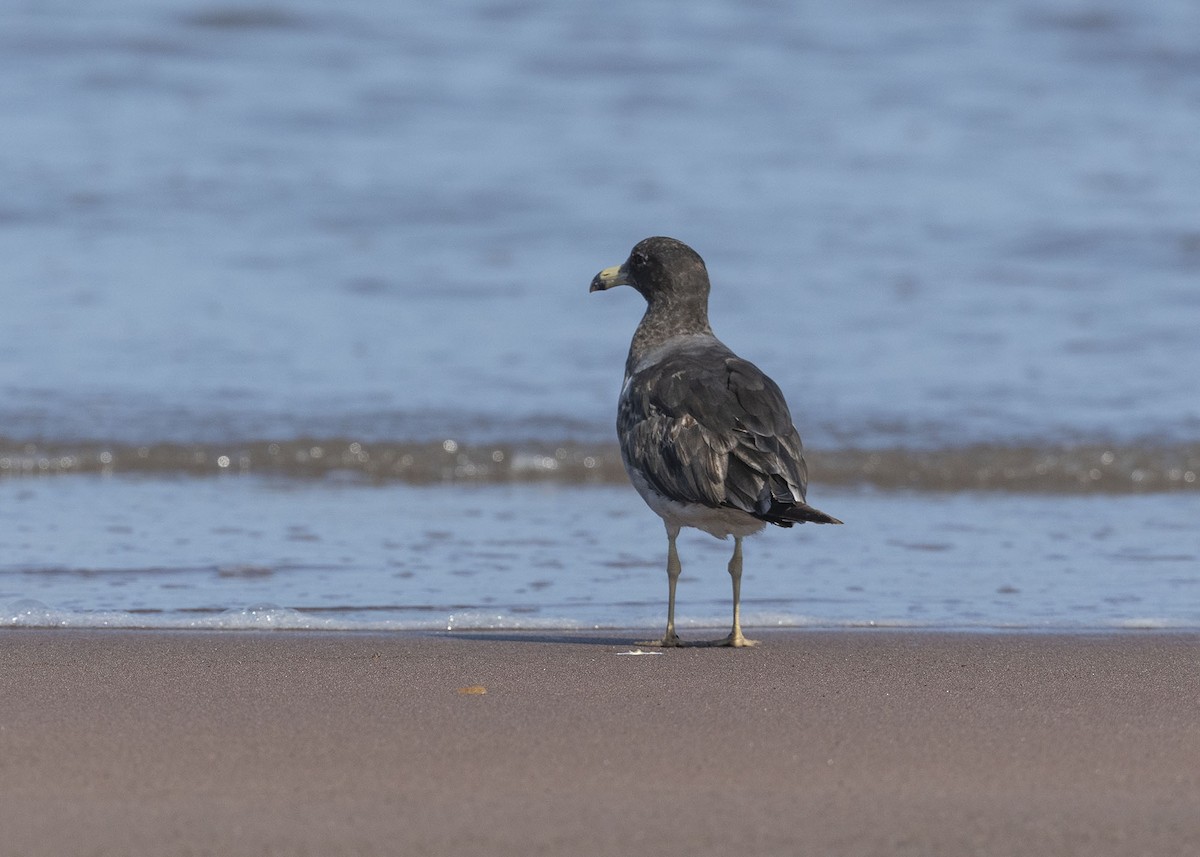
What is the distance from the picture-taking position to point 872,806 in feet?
12.5

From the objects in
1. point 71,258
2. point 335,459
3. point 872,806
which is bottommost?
point 872,806

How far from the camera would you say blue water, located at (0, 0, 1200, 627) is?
Result: 287 inches

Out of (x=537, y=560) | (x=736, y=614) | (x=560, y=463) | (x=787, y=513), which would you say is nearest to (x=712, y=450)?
(x=787, y=513)

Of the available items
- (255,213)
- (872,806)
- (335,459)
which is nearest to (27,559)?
(335,459)

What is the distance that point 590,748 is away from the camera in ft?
14.0

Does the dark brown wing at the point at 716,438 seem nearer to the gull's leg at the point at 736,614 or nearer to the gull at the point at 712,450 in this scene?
Result: the gull at the point at 712,450

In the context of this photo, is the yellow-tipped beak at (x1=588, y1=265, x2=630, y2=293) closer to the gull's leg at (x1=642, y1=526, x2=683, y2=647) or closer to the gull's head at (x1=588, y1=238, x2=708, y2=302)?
the gull's head at (x1=588, y1=238, x2=708, y2=302)

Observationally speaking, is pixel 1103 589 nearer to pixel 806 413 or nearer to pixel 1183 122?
pixel 806 413

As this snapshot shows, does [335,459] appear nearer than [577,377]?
Yes

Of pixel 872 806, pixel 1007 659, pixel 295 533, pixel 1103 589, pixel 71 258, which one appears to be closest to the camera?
pixel 872 806

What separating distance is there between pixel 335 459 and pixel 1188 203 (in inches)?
391

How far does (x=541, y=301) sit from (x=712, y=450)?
26.2ft

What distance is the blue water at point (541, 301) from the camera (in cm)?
729

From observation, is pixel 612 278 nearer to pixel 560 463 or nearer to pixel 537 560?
pixel 537 560
